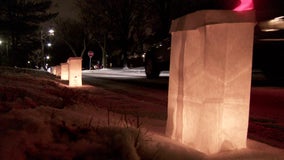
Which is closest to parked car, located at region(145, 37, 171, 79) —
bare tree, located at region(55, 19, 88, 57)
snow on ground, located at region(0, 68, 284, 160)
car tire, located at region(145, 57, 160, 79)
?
car tire, located at region(145, 57, 160, 79)

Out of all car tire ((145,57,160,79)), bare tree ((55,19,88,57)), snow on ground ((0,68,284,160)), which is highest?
bare tree ((55,19,88,57))

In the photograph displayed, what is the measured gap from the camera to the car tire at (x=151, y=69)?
56.9ft

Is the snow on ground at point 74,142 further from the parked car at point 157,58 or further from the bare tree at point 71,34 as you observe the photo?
the bare tree at point 71,34

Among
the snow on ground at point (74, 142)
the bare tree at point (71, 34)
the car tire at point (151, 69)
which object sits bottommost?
the snow on ground at point (74, 142)

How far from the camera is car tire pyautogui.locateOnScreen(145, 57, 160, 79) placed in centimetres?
1734

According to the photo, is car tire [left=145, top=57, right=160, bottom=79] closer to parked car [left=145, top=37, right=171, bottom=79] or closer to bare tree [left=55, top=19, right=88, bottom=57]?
parked car [left=145, top=37, right=171, bottom=79]

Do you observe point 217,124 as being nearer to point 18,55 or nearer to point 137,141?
point 137,141

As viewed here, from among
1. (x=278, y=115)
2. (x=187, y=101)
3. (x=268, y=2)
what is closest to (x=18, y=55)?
(x=268, y=2)

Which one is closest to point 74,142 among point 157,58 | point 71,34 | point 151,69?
point 157,58

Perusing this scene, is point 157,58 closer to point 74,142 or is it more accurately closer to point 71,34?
point 74,142

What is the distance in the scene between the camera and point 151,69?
1758 centimetres

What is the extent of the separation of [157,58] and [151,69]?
114 centimetres

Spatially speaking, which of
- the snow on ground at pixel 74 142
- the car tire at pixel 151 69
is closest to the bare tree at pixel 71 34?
the car tire at pixel 151 69

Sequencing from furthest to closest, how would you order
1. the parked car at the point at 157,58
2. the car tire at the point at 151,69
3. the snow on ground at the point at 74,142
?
the car tire at the point at 151,69
the parked car at the point at 157,58
the snow on ground at the point at 74,142
